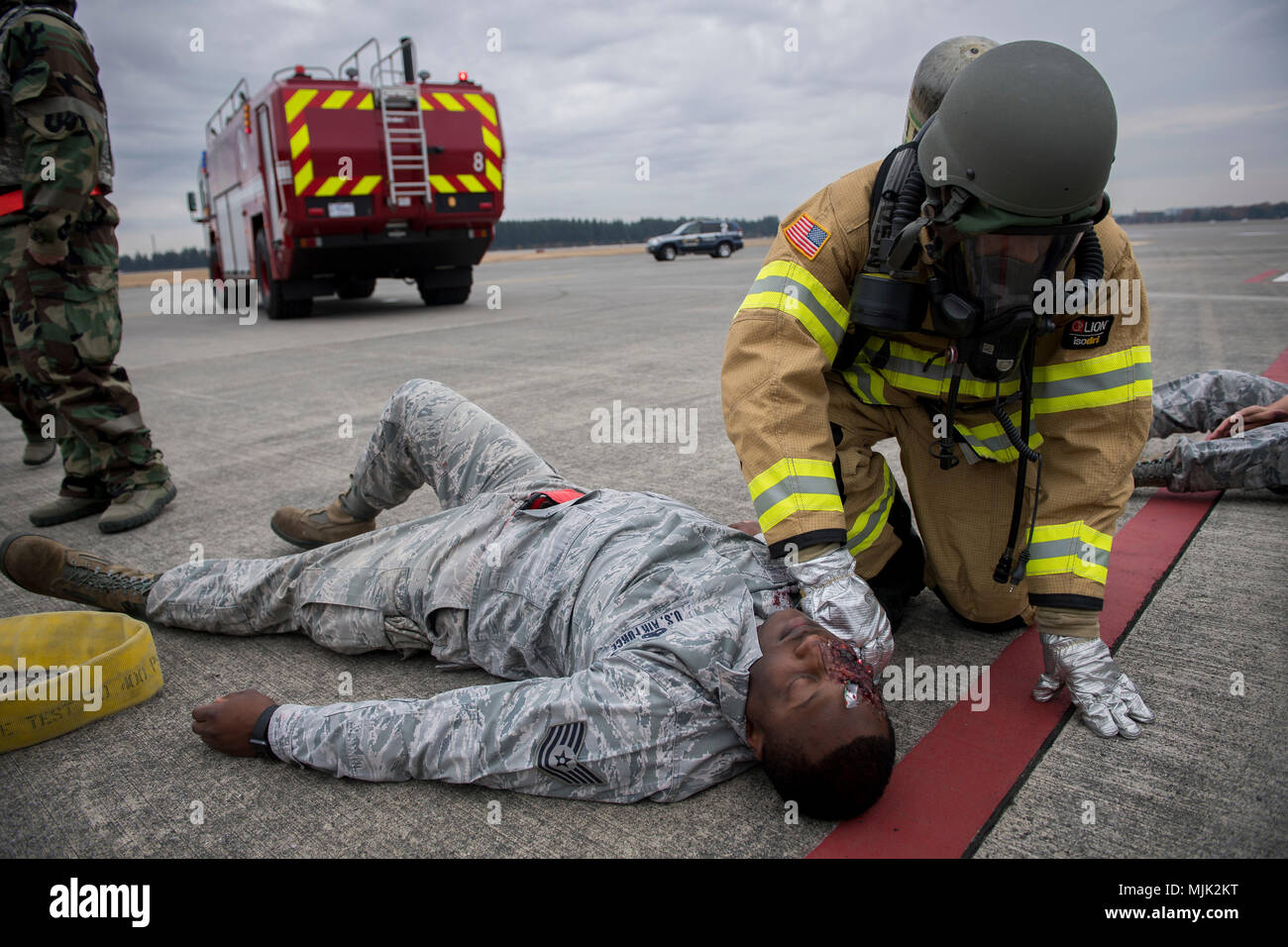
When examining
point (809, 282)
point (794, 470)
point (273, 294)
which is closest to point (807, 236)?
point (809, 282)

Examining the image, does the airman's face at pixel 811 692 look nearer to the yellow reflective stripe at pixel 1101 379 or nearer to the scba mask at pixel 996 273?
the scba mask at pixel 996 273

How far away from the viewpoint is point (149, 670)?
2174 millimetres

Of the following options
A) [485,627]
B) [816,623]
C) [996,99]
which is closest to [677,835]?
[816,623]

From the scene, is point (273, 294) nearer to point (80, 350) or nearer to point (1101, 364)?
point (80, 350)

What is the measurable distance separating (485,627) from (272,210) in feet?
32.8

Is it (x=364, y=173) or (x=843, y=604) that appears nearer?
(x=843, y=604)

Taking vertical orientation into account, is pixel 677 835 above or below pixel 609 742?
below

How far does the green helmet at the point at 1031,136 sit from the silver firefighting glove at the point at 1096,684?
39.3 inches

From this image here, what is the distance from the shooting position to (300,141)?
9.69m

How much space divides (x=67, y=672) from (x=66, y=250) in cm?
232

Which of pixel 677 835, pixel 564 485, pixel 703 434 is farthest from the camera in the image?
pixel 703 434

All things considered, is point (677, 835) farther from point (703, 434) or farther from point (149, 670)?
point (703, 434)

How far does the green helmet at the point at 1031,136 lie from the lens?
170 centimetres

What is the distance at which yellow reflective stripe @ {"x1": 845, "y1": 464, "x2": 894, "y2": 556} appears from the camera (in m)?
2.42
